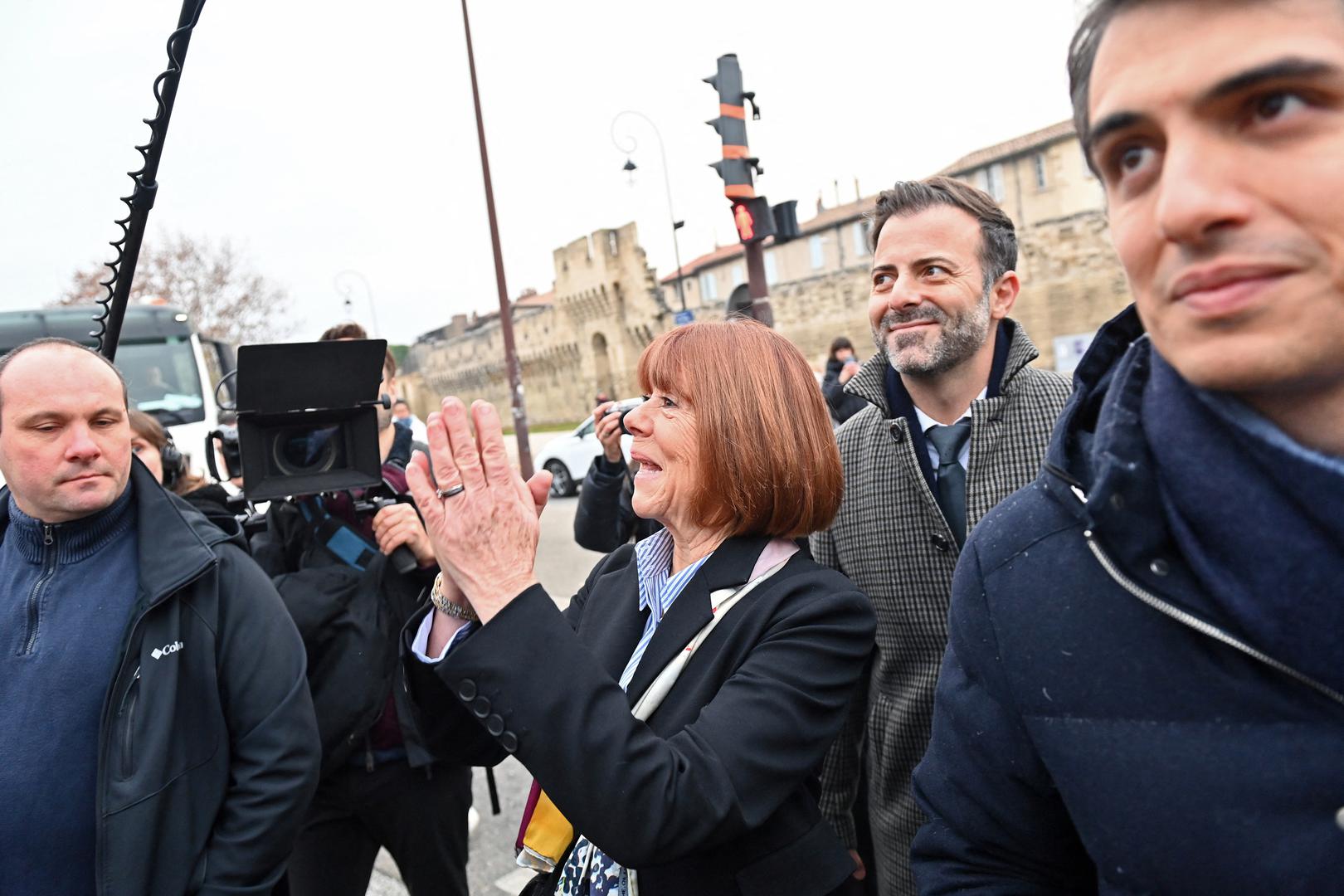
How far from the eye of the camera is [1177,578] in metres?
0.87

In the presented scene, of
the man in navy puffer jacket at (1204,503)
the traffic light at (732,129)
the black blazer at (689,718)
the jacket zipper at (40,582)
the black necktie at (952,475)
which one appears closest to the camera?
the man in navy puffer jacket at (1204,503)

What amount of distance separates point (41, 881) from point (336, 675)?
851 mm

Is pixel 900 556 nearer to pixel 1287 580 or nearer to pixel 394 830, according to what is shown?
pixel 1287 580

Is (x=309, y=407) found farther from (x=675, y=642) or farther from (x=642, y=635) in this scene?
(x=675, y=642)

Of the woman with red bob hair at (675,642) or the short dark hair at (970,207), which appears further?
the short dark hair at (970,207)

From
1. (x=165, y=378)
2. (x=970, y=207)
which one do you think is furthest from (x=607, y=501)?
(x=165, y=378)

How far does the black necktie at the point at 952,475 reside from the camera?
6.97ft

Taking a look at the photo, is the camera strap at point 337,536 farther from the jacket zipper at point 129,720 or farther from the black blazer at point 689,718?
the black blazer at point 689,718

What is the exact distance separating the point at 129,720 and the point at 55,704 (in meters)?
0.17

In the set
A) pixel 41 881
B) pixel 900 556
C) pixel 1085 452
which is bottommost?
pixel 41 881

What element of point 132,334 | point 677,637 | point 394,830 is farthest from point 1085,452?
point 132,334

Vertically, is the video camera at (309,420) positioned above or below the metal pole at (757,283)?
below

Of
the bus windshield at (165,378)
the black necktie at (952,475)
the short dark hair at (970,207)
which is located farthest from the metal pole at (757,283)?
the bus windshield at (165,378)

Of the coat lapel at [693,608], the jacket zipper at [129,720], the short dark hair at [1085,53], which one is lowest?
the jacket zipper at [129,720]
